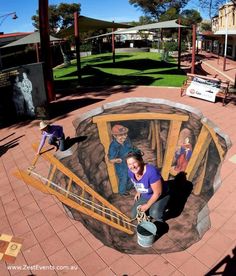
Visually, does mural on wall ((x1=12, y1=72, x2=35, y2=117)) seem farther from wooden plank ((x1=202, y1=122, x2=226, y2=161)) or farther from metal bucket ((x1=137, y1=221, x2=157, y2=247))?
metal bucket ((x1=137, y1=221, x2=157, y2=247))

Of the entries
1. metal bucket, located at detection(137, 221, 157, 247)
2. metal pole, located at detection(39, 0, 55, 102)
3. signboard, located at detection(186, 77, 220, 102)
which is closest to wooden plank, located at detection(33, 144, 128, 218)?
metal bucket, located at detection(137, 221, 157, 247)

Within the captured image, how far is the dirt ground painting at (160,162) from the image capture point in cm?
583

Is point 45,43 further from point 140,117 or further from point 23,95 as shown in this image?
point 140,117

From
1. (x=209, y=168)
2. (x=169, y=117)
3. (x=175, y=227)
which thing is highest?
(x=169, y=117)

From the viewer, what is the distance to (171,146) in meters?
8.43

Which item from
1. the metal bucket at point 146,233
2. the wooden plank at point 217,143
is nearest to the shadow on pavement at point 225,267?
the metal bucket at point 146,233

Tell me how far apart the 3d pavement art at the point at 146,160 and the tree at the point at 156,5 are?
64116 millimetres

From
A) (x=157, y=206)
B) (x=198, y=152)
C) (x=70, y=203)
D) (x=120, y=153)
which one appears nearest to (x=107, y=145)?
(x=120, y=153)

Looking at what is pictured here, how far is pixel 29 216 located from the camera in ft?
20.6

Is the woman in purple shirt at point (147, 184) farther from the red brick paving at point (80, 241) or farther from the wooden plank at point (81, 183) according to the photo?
the wooden plank at point (81, 183)

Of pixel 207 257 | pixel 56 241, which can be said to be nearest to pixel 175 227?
pixel 207 257

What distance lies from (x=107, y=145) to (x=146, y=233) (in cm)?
358

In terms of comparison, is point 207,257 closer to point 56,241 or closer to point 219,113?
point 56,241

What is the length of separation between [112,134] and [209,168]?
10.1ft
